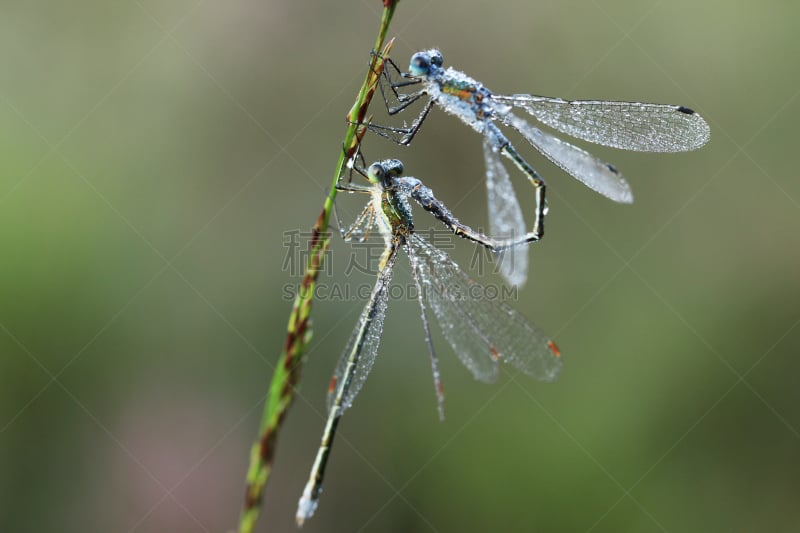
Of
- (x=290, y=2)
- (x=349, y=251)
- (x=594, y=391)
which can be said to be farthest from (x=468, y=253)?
(x=290, y=2)

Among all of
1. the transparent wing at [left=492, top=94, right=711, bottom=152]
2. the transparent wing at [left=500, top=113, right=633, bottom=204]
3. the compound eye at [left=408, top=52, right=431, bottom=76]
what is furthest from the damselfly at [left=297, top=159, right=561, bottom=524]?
the transparent wing at [left=492, top=94, right=711, bottom=152]

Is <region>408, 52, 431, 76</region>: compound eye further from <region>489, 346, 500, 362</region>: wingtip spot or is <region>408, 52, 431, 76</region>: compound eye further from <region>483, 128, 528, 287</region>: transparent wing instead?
<region>489, 346, 500, 362</region>: wingtip spot

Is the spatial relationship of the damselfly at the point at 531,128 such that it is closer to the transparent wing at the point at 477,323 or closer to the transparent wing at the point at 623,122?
the transparent wing at the point at 623,122

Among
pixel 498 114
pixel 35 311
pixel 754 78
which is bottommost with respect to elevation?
pixel 35 311

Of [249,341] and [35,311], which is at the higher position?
[249,341]

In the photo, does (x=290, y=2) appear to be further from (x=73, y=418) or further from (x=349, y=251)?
(x=73, y=418)

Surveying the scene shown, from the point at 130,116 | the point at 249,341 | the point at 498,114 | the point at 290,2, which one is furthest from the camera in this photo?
the point at 290,2

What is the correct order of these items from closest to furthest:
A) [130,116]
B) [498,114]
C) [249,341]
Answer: [498,114]
[249,341]
[130,116]

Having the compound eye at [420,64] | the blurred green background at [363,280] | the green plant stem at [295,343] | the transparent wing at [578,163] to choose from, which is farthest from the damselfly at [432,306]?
the blurred green background at [363,280]

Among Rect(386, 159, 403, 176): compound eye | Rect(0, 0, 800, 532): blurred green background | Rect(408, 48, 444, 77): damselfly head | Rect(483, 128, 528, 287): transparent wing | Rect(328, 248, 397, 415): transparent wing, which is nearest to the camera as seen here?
Rect(483, 128, 528, 287): transparent wing
